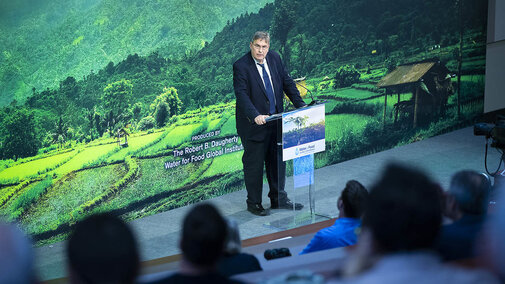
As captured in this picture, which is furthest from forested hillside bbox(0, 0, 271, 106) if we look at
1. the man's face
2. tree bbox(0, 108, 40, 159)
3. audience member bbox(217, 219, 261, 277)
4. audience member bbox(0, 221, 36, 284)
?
audience member bbox(0, 221, 36, 284)

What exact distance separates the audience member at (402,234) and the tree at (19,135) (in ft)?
13.0

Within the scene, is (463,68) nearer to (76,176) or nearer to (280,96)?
(280,96)

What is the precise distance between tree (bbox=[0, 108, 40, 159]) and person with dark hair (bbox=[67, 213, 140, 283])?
3681mm

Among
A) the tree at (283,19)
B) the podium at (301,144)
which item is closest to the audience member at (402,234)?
the podium at (301,144)

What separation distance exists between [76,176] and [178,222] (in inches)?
38.9

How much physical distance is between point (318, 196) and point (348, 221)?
298cm

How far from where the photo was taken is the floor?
17.0ft

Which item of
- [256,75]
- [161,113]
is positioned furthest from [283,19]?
[161,113]

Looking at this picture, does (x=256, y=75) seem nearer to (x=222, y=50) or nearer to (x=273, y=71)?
(x=273, y=71)

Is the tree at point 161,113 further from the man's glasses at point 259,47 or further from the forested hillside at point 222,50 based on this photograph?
the man's glasses at point 259,47

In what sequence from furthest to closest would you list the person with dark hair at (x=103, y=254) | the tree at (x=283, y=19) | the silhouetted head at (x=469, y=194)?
the tree at (x=283, y=19) < the silhouetted head at (x=469, y=194) < the person with dark hair at (x=103, y=254)

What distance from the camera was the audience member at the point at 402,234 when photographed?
1.72 m

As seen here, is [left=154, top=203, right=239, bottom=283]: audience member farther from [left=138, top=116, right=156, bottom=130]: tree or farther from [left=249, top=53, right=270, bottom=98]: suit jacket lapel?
[left=138, top=116, right=156, bottom=130]: tree

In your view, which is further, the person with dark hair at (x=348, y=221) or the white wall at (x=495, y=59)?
the white wall at (x=495, y=59)
